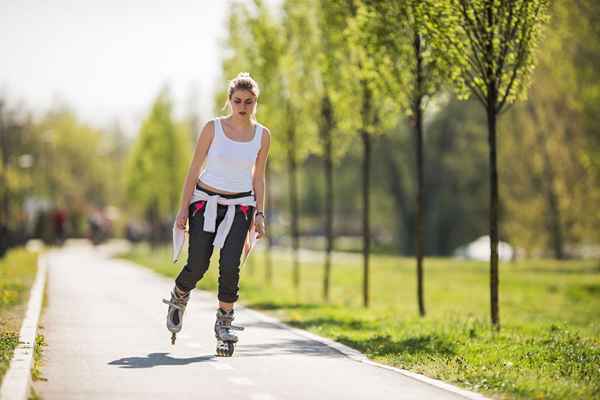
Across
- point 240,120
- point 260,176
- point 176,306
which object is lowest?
point 176,306

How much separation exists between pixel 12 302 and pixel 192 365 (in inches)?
313

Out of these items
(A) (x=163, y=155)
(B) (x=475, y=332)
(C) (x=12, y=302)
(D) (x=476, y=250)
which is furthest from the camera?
(D) (x=476, y=250)

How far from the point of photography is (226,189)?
9789mm

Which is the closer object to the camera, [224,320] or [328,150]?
[224,320]

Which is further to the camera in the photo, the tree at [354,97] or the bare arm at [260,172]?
the tree at [354,97]

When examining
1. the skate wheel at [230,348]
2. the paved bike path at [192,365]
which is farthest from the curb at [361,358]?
the skate wheel at [230,348]

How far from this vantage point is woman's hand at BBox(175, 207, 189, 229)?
9.70 meters

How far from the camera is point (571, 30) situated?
3450 centimetres

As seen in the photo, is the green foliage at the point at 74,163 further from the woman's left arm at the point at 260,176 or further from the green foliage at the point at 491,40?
the woman's left arm at the point at 260,176

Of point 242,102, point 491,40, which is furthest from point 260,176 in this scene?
point 491,40

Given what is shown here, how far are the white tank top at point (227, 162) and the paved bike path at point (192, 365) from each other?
4.83 feet

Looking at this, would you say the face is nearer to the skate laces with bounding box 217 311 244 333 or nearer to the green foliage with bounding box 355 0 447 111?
the skate laces with bounding box 217 311 244 333

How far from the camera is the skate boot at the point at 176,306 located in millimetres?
10141

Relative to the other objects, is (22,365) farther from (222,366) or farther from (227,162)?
(227,162)
